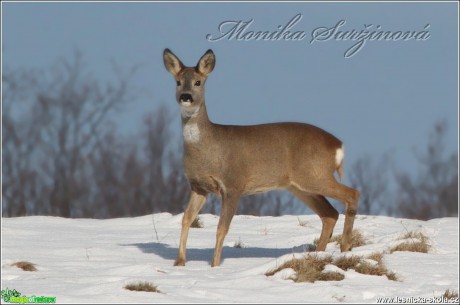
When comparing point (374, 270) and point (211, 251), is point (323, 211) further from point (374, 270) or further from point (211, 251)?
point (374, 270)

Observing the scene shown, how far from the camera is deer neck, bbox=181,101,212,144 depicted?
14.3m

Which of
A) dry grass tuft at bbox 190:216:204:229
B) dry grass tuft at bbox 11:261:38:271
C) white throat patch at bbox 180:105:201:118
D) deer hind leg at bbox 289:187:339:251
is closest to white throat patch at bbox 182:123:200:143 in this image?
white throat patch at bbox 180:105:201:118

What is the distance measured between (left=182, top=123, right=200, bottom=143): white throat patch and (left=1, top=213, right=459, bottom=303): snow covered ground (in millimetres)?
1407

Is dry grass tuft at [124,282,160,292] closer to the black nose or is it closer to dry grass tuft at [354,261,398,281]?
dry grass tuft at [354,261,398,281]

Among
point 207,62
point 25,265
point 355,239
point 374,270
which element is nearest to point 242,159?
point 207,62

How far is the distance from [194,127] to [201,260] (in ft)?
5.13

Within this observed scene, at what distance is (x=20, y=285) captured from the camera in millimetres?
12117

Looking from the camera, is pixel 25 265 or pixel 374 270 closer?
pixel 374 270

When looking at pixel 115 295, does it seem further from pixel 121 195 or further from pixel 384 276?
pixel 121 195

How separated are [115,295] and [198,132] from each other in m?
3.62

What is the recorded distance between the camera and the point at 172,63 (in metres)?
14.6

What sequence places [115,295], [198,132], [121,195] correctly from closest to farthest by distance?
[115,295]
[198,132]
[121,195]

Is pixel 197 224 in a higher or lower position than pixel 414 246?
higher

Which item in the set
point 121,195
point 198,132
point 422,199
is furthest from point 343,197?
point 422,199
